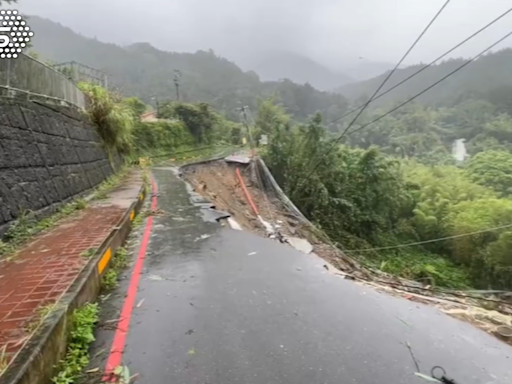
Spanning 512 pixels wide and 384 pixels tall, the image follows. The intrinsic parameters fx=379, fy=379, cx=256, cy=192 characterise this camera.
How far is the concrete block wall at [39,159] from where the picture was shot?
611cm

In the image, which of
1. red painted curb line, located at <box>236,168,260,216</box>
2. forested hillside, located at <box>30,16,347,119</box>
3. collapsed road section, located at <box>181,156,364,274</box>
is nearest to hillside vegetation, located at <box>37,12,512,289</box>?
collapsed road section, located at <box>181,156,364,274</box>

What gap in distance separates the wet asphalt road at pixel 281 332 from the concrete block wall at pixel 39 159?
250 cm

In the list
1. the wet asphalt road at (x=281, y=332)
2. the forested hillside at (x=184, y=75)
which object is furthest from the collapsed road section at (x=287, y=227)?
the forested hillside at (x=184, y=75)

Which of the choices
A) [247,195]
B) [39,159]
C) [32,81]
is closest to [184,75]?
[247,195]

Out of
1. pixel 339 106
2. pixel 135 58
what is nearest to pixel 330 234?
pixel 339 106

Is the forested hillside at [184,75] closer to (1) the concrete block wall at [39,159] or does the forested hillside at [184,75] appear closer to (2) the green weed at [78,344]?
(1) the concrete block wall at [39,159]

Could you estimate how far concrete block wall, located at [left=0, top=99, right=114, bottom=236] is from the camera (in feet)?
20.1

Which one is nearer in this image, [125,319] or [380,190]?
[125,319]

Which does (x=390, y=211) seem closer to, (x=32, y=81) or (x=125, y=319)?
(x=32, y=81)

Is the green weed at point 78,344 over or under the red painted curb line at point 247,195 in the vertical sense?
over

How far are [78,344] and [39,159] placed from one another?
5.30 metres

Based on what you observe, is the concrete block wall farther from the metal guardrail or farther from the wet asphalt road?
the wet asphalt road

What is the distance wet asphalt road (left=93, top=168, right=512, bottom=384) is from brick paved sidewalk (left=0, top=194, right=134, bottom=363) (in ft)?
2.18

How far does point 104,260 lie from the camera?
5305 millimetres
